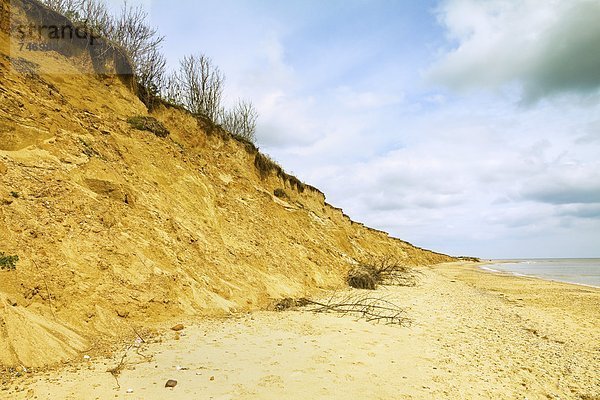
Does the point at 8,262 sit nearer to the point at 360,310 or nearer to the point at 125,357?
the point at 125,357

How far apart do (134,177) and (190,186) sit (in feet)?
7.10

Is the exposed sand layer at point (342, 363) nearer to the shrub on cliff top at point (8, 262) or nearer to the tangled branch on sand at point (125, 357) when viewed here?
the tangled branch on sand at point (125, 357)

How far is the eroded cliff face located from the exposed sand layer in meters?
0.97

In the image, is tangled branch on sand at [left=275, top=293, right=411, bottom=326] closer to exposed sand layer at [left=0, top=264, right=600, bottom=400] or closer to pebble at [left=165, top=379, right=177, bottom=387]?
exposed sand layer at [left=0, top=264, right=600, bottom=400]

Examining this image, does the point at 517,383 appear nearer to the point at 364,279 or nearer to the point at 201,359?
the point at 201,359

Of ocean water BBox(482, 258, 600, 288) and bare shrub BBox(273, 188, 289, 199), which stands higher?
bare shrub BBox(273, 188, 289, 199)

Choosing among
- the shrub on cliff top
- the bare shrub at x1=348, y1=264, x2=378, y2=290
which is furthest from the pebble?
the bare shrub at x1=348, y1=264, x2=378, y2=290

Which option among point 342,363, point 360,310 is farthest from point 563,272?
point 342,363

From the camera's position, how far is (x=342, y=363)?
5.16 m

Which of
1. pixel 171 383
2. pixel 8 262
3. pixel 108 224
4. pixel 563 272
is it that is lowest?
pixel 171 383

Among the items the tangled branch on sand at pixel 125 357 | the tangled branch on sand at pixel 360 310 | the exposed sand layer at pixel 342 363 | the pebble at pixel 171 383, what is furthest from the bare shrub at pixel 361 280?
the pebble at pixel 171 383

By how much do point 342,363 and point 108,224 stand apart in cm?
583

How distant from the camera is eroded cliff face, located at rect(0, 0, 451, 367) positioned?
5707mm

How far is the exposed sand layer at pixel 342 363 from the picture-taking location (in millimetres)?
4105
